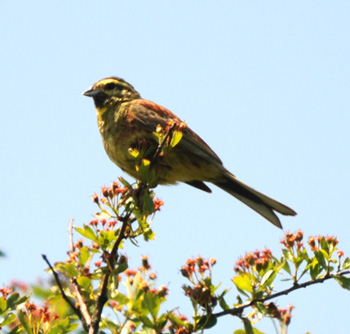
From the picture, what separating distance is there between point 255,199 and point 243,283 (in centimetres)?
269

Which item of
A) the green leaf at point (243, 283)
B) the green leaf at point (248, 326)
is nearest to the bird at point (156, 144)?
the green leaf at point (243, 283)

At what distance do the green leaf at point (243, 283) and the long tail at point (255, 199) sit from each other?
2.21 metres

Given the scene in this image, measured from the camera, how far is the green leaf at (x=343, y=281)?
3214 mm

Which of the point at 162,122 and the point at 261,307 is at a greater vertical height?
the point at 162,122

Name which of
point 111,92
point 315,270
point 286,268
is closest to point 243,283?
point 286,268

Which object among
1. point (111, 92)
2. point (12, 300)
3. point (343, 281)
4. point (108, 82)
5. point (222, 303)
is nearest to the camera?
point (12, 300)

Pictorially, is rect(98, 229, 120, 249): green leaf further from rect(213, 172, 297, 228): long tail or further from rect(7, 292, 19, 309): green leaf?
rect(213, 172, 297, 228): long tail

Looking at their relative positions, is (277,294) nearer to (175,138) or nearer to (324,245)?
(324,245)

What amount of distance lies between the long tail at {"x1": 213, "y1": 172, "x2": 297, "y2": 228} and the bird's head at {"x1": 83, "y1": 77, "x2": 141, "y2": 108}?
1216 millimetres

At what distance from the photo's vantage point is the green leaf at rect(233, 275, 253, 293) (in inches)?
122

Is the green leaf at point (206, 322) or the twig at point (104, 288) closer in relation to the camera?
the twig at point (104, 288)

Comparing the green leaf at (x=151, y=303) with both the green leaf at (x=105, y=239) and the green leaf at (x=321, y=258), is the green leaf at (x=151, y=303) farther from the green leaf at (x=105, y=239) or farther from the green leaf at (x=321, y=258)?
the green leaf at (x=321, y=258)

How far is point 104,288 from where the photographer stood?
9.40 ft

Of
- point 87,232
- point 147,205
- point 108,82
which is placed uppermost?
point 108,82
